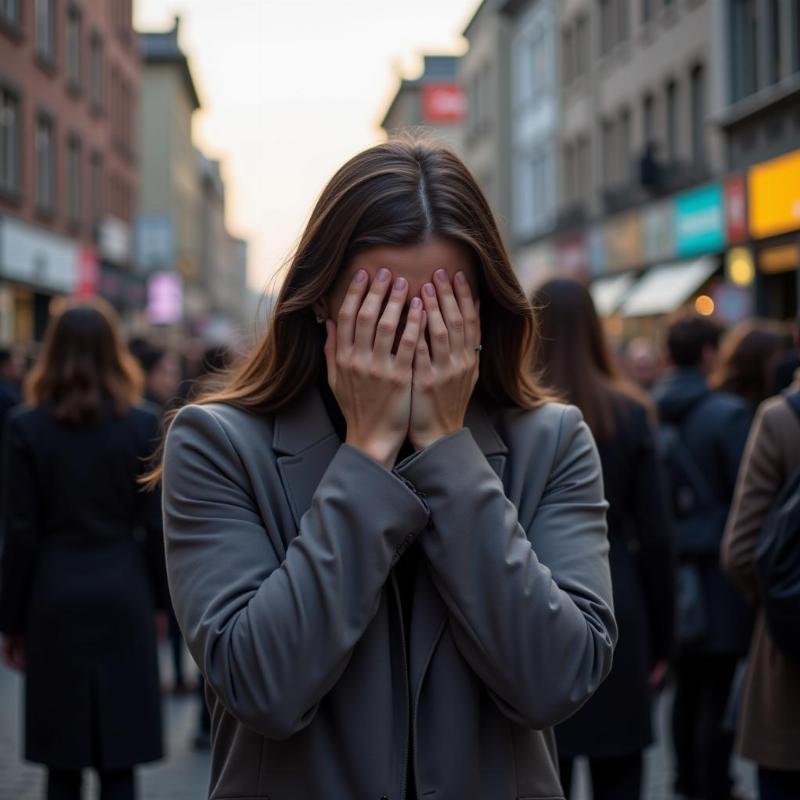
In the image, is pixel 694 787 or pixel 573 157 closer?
pixel 694 787

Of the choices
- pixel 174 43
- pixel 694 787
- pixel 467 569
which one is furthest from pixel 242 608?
pixel 174 43

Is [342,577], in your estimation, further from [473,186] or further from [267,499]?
[473,186]

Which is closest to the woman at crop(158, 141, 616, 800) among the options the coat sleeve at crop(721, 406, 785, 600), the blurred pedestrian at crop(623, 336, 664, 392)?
the coat sleeve at crop(721, 406, 785, 600)

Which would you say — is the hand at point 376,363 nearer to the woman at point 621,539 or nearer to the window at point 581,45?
the woman at point 621,539

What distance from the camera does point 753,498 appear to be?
453 cm

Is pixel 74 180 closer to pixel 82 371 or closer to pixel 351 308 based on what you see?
pixel 82 371

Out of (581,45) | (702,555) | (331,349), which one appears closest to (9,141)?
(581,45)

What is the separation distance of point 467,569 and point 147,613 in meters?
3.54

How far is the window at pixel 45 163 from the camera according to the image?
1312 inches

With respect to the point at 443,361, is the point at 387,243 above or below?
above

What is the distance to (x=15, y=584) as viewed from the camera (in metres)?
5.43

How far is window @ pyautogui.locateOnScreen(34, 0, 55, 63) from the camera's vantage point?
107 ft

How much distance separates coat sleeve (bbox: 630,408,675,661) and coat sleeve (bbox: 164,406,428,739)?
294 cm

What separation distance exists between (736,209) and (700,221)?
235cm
